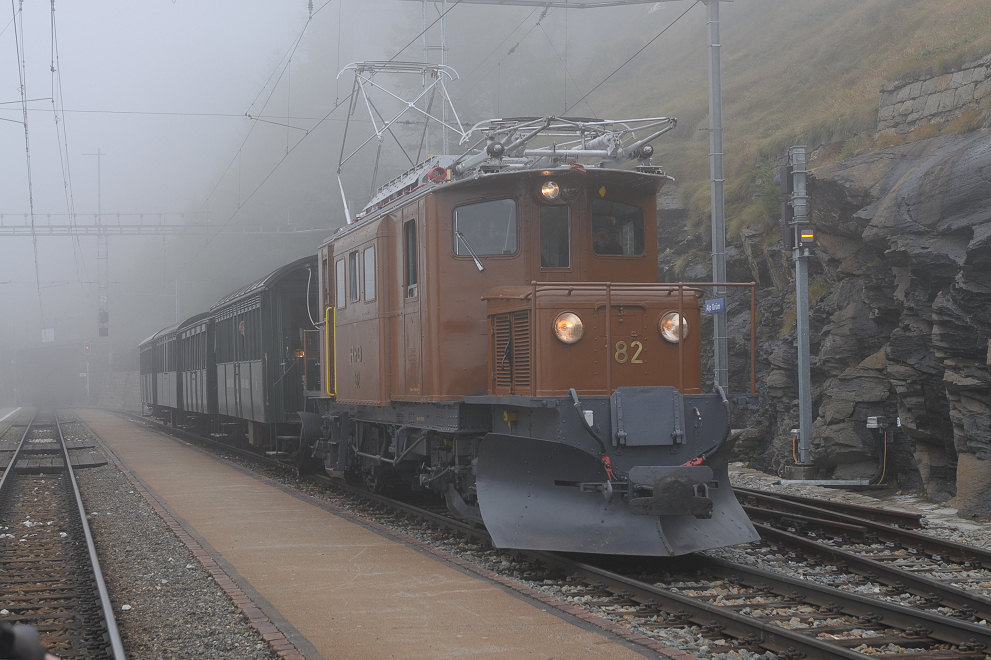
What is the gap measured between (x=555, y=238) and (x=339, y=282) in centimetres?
425

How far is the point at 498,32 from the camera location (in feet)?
203

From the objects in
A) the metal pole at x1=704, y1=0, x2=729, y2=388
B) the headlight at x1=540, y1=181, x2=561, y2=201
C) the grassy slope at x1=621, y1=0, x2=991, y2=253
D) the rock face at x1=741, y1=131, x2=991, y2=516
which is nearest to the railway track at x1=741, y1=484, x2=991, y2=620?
the rock face at x1=741, y1=131, x2=991, y2=516

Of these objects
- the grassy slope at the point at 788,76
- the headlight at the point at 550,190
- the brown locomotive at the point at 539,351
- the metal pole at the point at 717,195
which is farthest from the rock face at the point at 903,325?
the headlight at the point at 550,190

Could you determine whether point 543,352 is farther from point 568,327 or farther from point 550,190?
point 550,190

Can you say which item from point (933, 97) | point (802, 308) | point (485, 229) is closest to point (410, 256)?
point (485, 229)

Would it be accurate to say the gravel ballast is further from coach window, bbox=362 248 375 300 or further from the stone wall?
the stone wall

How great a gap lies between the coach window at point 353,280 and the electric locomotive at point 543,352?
0.31ft

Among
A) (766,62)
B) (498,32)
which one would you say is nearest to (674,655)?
(766,62)

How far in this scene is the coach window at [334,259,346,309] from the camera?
12.9 metres

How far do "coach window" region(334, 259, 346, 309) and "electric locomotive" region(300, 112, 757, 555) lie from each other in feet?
2.52

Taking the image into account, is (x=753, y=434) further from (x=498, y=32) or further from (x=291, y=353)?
(x=498, y=32)

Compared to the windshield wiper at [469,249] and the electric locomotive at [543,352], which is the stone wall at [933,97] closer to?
the electric locomotive at [543,352]

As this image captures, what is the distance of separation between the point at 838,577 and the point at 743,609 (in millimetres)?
1416

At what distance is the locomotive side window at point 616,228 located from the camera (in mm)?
9812
